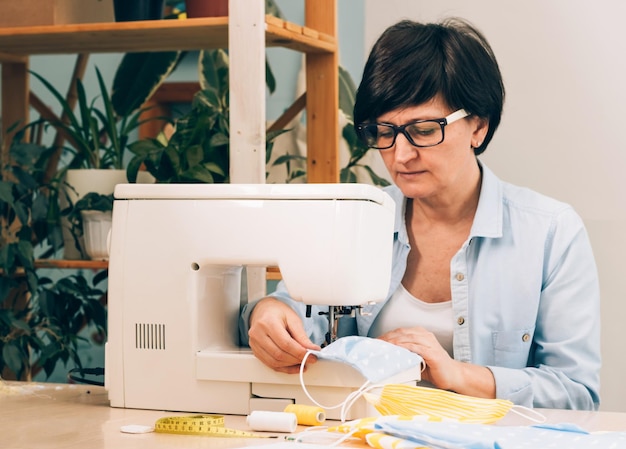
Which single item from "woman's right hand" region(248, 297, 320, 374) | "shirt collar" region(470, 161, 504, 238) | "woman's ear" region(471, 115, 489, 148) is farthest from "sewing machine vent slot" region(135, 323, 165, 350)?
"woman's ear" region(471, 115, 489, 148)

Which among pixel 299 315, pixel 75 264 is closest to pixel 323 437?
pixel 299 315

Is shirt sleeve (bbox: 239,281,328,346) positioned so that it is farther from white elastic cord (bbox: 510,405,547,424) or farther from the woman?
white elastic cord (bbox: 510,405,547,424)

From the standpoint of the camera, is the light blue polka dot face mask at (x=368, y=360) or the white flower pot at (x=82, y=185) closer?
the light blue polka dot face mask at (x=368, y=360)

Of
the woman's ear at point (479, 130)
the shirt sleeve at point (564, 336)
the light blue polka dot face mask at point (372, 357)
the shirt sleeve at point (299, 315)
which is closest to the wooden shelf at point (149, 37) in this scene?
the woman's ear at point (479, 130)

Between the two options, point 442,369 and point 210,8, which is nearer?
point 442,369

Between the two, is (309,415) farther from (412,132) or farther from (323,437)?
(412,132)

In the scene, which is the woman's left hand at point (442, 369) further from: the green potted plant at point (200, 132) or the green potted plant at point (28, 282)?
the green potted plant at point (28, 282)

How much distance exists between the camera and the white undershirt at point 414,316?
2.02 m

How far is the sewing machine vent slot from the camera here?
1.61 metres

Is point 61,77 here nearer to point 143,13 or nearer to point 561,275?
point 143,13

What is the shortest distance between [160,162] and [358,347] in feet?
4.39

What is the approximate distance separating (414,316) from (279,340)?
59cm

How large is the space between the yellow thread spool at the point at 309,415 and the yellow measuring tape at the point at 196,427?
0.27 ft

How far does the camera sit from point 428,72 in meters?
1.97
